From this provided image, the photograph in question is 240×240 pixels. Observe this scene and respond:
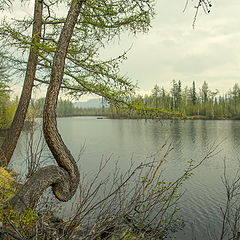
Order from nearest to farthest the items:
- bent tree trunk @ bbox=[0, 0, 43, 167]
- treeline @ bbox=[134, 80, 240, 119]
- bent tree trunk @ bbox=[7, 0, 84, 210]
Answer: bent tree trunk @ bbox=[7, 0, 84, 210]
bent tree trunk @ bbox=[0, 0, 43, 167]
treeline @ bbox=[134, 80, 240, 119]

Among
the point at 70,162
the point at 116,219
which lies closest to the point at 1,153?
the point at 70,162

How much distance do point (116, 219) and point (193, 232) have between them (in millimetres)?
6183

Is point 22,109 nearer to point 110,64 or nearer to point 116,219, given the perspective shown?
point 110,64

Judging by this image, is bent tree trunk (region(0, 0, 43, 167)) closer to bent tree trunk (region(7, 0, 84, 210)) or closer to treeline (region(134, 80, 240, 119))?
bent tree trunk (region(7, 0, 84, 210))

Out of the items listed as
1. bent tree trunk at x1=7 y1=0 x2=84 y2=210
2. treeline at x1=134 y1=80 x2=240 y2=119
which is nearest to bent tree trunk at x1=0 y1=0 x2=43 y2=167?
bent tree trunk at x1=7 y1=0 x2=84 y2=210

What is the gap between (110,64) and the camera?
5.44 meters

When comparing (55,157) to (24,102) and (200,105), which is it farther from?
(200,105)

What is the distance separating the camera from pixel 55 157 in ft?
11.7

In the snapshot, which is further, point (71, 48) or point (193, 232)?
point (193, 232)

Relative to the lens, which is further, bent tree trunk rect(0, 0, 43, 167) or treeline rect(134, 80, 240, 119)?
treeline rect(134, 80, 240, 119)

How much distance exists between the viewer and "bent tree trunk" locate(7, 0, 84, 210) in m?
3.28

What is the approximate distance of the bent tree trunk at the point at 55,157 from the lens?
328 centimetres

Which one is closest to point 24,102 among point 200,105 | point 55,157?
point 55,157

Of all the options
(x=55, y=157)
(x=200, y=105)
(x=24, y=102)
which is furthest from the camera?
(x=200, y=105)
